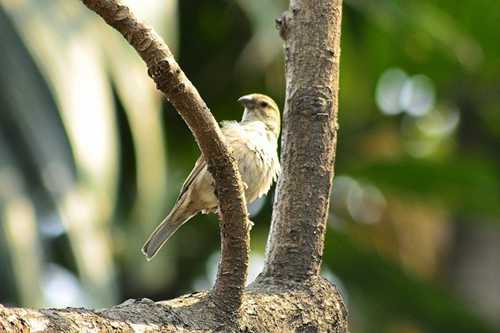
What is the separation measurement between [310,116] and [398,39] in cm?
685

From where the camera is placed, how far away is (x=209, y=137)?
290 centimetres

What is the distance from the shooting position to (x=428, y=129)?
13.1m

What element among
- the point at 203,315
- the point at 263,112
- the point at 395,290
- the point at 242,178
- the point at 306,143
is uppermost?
the point at 263,112

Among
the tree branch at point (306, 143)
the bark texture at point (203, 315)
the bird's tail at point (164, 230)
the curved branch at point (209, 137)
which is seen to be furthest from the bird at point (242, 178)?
the curved branch at point (209, 137)

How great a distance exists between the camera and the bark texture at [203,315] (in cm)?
259

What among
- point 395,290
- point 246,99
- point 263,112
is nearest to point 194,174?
point 263,112

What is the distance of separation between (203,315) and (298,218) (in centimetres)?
52

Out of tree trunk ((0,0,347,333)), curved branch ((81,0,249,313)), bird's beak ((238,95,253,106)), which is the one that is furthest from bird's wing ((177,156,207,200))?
curved branch ((81,0,249,313))

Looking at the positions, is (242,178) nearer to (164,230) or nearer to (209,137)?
(164,230)

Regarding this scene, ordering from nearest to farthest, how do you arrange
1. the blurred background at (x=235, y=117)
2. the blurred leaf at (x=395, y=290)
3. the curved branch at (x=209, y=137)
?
the curved branch at (x=209, y=137)
the blurred background at (x=235, y=117)
the blurred leaf at (x=395, y=290)

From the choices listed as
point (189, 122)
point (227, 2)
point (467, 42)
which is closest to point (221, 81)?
point (227, 2)

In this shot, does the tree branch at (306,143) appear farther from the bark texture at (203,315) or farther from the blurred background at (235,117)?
the blurred background at (235,117)

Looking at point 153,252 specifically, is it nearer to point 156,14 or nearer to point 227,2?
point 156,14

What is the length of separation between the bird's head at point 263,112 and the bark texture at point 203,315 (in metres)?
1.99
